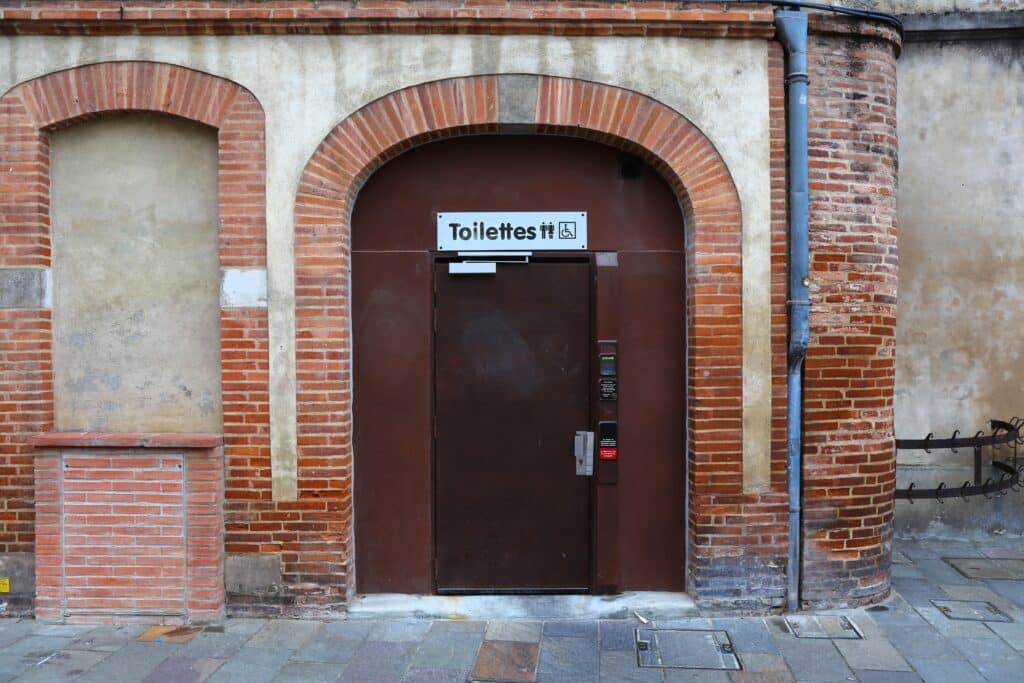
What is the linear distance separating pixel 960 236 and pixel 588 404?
387 cm

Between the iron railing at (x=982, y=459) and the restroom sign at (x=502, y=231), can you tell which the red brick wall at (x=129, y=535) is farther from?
the iron railing at (x=982, y=459)

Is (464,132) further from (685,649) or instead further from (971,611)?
(971,611)

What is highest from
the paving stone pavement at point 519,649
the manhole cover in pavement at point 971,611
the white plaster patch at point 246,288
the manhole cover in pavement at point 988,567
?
the white plaster patch at point 246,288

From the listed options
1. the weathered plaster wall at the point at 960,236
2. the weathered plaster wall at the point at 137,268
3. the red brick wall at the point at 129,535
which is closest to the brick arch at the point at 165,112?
the weathered plaster wall at the point at 137,268

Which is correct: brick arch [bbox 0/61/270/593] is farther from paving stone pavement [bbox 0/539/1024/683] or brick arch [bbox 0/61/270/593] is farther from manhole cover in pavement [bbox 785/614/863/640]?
manhole cover in pavement [bbox 785/614/863/640]

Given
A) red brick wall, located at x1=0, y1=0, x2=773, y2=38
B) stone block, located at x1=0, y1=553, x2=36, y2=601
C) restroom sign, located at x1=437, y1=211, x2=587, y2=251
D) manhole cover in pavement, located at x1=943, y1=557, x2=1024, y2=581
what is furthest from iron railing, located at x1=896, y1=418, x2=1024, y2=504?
stone block, located at x1=0, y1=553, x2=36, y2=601

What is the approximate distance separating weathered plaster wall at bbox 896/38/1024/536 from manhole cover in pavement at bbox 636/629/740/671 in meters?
3.08

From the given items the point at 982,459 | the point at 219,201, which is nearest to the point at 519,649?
the point at 219,201

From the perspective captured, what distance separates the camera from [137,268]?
5.25 meters

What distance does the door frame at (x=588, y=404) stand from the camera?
5.38 metres

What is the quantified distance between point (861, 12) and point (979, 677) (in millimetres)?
4251

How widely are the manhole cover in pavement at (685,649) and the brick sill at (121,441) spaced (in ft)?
10.2

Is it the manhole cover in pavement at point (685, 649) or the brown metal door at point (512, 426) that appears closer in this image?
the manhole cover in pavement at point (685, 649)

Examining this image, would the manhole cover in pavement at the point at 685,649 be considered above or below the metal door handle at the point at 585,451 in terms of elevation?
below
